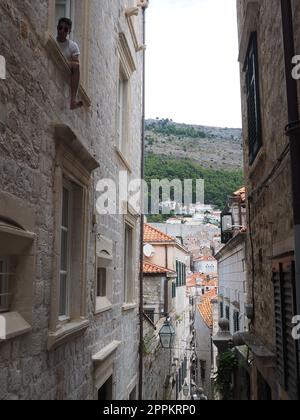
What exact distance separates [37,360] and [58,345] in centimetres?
47

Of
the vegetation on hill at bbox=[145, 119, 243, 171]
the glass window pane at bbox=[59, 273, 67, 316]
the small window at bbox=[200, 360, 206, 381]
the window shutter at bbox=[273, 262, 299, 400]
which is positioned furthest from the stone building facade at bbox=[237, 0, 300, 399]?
the vegetation on hill at bbox=[145, 119, 243, 171]

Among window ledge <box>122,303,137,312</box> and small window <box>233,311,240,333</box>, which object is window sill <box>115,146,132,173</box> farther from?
small window <box>233,311,240,333</box>

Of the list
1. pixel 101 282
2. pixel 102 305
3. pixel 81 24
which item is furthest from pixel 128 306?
pixel 81 24

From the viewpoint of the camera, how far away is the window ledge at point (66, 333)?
4023 millimetres

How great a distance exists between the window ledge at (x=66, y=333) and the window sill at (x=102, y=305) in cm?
77

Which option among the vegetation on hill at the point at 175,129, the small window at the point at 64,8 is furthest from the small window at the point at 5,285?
the vegetation on hill at the point at 175,129

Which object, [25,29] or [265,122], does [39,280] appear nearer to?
[25,29]

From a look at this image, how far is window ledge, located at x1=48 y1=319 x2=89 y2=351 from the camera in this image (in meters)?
4.02

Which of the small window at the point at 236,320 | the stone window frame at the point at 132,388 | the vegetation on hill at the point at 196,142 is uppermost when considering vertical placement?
the vegetation on hill at the point at 196,142

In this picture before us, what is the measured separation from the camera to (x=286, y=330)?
4.82 m

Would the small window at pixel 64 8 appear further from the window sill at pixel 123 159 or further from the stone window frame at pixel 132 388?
the stone window frame at pixel 132 388

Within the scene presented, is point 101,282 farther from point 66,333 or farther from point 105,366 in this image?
point 66,333

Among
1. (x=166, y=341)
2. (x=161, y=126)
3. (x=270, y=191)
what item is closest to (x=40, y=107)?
(x=270, y=191)

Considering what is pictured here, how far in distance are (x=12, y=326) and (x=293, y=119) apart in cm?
309
